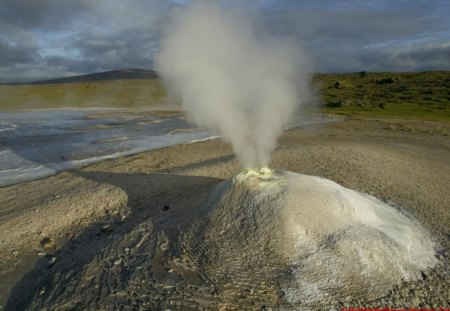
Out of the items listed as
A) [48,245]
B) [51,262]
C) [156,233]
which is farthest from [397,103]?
[51,262]

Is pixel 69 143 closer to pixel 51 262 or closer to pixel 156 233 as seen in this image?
pixel 51 262

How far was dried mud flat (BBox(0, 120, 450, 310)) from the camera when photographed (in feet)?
17.8

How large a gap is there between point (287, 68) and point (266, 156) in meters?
1.80

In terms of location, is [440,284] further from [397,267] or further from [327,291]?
[327,291]

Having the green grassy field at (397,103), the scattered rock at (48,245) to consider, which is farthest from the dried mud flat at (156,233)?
the green grassy field at (397,103)

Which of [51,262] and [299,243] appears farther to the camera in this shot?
[51,262]

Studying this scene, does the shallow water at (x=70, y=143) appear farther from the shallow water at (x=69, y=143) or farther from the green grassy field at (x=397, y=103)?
the green grassy field at (x=397, y=103)

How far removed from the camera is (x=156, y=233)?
7.12 metres

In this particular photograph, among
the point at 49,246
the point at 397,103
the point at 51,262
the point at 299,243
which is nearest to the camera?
the point at 299,243

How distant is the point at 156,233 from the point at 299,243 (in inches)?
98.5

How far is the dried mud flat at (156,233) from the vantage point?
17.8 ft

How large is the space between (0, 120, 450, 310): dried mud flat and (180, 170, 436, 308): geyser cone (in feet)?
0.16

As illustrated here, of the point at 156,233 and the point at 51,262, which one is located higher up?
the point at 156,233

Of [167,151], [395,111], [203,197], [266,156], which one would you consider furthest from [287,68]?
[395,111]
